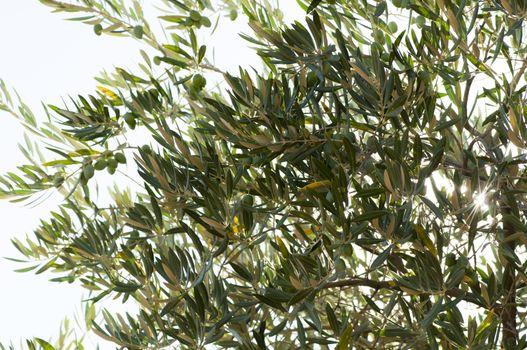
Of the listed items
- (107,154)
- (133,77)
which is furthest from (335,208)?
(133,77)

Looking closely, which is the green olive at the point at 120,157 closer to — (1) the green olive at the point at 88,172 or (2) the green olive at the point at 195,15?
(1) the green olive at the point at 88,172

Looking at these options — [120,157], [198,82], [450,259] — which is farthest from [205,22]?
[450,259]

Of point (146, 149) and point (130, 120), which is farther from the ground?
point (130, 120)

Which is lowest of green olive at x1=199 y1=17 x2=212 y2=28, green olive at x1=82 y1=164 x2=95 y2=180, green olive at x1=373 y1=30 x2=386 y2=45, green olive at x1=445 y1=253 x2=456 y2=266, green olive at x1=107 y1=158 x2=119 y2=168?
green olive at x1=445 y1=253 x2=456 y2=266

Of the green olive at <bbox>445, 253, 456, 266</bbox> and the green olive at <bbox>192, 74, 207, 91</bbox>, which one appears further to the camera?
the green olive at <bbox>192, 74, 207, 91</bbox>

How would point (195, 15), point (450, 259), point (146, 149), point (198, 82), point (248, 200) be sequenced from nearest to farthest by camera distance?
point (450, 259)
point (248, 200)
point (146, 149)
point (198, 82)
point (195, 15)

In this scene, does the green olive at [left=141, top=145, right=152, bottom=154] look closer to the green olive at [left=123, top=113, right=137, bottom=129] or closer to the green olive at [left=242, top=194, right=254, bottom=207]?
the green olive at [left=123, top=113, right=137, bottom=129]

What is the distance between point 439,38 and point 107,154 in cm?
118

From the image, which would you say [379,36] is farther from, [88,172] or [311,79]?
[88,172]

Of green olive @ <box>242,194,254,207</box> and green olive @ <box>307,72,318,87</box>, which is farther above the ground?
green olive @ <box>307,72,318,87</box>

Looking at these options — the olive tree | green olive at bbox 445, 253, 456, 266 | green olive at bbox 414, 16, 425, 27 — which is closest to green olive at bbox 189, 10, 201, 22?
the olive tree

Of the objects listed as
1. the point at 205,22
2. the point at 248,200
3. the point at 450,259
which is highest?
the point at 205,22

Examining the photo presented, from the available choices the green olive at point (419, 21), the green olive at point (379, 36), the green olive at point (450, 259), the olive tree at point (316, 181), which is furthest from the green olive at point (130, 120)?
the green olive at point (450, 259)

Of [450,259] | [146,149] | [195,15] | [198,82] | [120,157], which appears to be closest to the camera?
[450,259]
